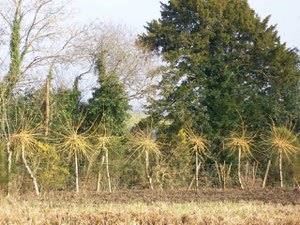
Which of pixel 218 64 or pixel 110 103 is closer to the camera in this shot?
pixel 110 103

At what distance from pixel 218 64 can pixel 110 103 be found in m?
5.58

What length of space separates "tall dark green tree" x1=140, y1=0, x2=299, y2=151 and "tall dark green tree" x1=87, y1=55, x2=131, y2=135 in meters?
1.59

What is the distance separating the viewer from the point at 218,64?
51.1 feet

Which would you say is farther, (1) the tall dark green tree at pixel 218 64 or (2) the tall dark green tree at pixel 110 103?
(1) the tall dark green tree at pixel 218 64

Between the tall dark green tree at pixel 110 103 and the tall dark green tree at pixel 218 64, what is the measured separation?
62.4 inches

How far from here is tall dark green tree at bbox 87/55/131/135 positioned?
13.9 metres

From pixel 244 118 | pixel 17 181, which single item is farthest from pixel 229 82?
pixel 17 181

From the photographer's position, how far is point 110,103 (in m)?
14.0

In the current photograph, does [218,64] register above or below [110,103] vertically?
above

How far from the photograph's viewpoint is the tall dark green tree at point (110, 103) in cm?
1388

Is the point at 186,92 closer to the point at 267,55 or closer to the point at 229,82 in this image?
the point at 229,82

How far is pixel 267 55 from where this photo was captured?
664 inches

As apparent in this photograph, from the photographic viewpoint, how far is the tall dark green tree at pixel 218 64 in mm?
14766

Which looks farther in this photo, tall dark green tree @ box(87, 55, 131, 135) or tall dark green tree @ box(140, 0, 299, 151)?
tall dark green tree @ box(140, 0, 299, 151)
